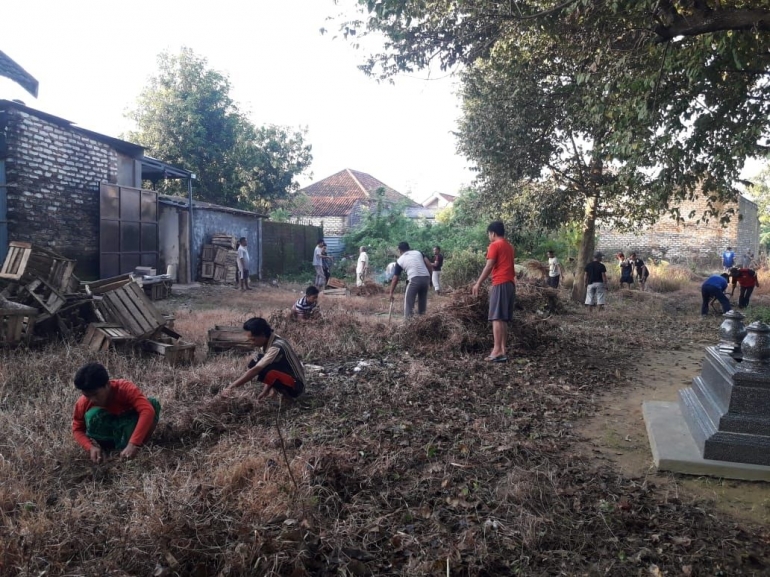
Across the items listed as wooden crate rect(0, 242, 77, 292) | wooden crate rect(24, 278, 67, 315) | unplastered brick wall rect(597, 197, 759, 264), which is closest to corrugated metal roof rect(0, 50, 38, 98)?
wooden crate rect(0, 242, 77, 292)

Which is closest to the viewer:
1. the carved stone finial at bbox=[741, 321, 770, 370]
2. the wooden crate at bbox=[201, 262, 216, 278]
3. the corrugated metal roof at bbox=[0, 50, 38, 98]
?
the carved stone finial at bbox=[741, 321, 770, 370]

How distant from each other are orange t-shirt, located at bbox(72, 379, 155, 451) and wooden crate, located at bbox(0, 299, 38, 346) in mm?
3003

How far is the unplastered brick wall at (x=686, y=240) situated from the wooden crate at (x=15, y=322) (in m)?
24.9

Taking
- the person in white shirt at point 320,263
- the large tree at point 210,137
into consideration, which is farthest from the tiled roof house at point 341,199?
the person in white shirt at point 320,263

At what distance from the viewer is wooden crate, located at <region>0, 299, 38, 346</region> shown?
18.9 ft

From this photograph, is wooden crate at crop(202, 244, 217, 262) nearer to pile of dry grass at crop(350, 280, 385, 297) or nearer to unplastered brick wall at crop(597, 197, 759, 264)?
pile of dry grass at crop(350, 280, 385, 297)

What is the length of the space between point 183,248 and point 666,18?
13754 millimetres

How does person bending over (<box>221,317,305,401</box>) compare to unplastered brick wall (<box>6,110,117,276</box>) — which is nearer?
person bending over (<box>221,317,305,401</box>)

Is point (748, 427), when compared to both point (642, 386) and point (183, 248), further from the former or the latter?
point (183, 248)

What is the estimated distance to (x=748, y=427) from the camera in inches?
139

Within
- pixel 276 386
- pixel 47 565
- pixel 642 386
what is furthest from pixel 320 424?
pixel 642 386

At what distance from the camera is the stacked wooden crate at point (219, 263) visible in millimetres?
16531

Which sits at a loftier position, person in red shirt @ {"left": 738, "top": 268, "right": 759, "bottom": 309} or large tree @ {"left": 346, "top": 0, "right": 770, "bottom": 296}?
large tree @ {"left": 346, "top": 0, "right": 770, "bottom": 296}

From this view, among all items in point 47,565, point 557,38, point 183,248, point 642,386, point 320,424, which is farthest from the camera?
point 183,248
